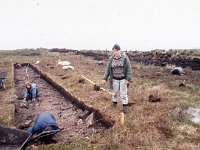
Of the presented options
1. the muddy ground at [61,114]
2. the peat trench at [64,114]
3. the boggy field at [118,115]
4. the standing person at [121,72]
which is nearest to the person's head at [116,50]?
the standing person at [121,72]

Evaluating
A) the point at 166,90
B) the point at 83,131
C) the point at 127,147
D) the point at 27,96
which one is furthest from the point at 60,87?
the point at 127,147

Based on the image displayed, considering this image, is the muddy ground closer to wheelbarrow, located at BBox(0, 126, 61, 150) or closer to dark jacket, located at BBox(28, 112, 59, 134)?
dark jacket, located at BBox(28, 112, 59, 134)

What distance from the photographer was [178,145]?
288 inches

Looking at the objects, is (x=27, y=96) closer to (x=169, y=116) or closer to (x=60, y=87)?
(x=60, y=87)

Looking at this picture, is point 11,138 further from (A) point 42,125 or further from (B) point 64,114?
(B) point 64,114

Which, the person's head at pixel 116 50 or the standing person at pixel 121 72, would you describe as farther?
the standing person at pixel 121 72

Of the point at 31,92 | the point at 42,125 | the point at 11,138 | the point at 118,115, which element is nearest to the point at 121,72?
the point at 118,115

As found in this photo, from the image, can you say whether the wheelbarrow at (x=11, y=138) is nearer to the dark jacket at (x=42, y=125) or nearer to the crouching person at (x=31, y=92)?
the dark jacket at (x=42, y=125)

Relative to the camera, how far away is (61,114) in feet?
39.8

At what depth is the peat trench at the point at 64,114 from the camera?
956cm

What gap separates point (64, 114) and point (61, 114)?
112 millimetres

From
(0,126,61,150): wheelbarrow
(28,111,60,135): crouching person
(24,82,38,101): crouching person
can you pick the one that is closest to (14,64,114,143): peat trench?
(24,82,38,101): crouching person

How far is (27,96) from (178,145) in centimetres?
889

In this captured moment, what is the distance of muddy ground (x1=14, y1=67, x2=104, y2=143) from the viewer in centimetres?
955
